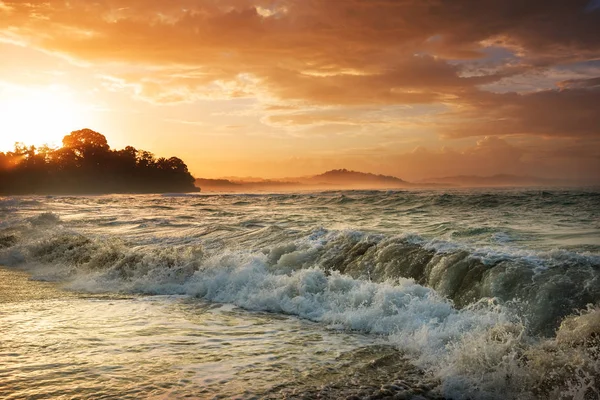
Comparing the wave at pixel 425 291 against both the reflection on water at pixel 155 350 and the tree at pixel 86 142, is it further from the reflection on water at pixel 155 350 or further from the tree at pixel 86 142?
the tree at pixel 86 142

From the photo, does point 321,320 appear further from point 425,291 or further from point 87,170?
point 87,170

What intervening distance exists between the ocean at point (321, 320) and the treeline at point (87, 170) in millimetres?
106386

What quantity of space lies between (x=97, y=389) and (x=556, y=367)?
4918 millimetres

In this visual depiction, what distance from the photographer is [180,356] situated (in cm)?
627

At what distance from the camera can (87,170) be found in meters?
119

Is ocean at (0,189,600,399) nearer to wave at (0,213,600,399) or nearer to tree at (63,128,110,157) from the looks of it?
wave at (0,213,600,399)

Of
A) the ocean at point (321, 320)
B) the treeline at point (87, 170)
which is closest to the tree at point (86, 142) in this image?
the treeline at point (87, 170)

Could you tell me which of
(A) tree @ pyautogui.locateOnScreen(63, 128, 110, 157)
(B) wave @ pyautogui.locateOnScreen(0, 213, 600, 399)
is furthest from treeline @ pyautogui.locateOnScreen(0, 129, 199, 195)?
(B) wave @ pyautogui.locateOnScreen(0, 213, 600, 399)

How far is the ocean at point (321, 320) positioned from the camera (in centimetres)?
533

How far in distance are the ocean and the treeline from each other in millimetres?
106386

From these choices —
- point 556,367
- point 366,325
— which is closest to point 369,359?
point 366,325

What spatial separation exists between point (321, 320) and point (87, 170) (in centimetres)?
12276

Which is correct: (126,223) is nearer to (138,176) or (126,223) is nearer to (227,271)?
(227,271)

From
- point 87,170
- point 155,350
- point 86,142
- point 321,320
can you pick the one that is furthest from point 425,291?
point 86,142
